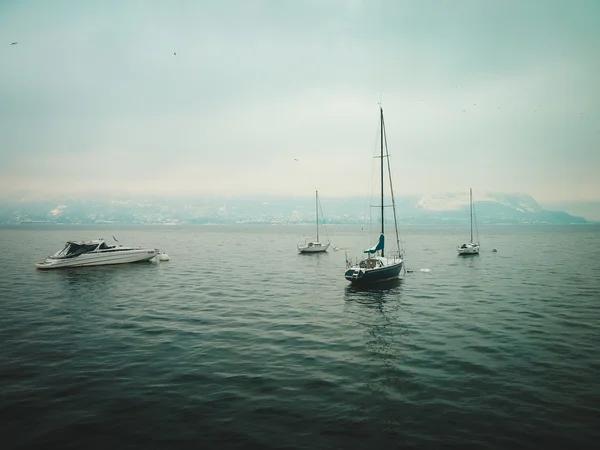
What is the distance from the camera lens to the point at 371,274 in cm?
3703

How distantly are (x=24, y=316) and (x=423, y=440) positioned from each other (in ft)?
90.1

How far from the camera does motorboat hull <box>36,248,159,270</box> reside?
163ft

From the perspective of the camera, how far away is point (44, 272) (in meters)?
47.4

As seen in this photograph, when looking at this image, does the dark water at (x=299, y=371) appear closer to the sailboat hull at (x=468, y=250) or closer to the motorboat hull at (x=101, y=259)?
the motorboat hull at (x=101, y=259)

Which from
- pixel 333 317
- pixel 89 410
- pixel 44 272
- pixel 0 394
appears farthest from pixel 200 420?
pixel 44 272

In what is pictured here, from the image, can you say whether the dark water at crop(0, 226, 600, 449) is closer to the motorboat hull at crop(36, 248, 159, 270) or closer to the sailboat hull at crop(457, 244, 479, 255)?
the motorboat hull at crop(36, 248, 159, 270)

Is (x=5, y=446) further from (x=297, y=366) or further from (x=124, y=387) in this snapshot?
(x=297, y=366)

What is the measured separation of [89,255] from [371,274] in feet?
138

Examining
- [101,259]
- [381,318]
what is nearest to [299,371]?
[381,318]

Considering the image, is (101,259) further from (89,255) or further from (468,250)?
(468,250)

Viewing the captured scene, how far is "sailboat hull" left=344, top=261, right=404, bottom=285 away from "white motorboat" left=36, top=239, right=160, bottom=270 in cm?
3880

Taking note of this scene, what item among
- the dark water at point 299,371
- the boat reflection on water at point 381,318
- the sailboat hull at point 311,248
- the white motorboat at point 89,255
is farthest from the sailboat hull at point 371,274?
the sailboat hull at point 311,248

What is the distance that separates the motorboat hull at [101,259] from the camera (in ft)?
163

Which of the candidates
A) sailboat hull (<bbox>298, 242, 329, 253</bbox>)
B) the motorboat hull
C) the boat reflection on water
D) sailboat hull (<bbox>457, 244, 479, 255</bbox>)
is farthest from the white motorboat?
sailboat hull (<bbox>457, 244, 479, 255</bbox>)
